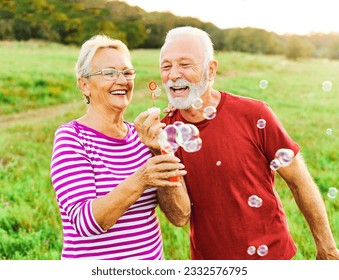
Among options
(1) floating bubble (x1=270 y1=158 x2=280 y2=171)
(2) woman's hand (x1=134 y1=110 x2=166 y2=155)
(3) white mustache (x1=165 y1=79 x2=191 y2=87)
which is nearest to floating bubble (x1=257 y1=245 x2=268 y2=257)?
(1) floating bubble (x1=270 y1=158 x2=280 y2=171)

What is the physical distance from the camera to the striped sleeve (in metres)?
1.76

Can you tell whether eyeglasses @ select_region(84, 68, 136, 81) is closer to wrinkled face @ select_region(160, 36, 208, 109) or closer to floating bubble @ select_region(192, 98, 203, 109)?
wrinkled face @ select_region(160, 36, 208, 109)

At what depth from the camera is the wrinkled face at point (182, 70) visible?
2012 millimetres

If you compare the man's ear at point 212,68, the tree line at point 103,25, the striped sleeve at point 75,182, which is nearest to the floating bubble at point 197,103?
the man's ear at point 212,68

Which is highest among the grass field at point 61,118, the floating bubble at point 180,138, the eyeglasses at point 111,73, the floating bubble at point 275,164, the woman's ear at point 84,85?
the eyeglasses at point 111,73

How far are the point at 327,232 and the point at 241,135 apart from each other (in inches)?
22.1

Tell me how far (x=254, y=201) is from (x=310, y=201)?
265 millimetres

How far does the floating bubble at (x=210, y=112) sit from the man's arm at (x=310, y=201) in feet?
1.21

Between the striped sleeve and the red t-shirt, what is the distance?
1.37 ft

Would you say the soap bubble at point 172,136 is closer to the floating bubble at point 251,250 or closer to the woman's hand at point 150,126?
the woman's hand at point 150,126

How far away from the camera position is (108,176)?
1.89 meters

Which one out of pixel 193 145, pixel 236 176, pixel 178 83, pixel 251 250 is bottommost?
pixel 251 250

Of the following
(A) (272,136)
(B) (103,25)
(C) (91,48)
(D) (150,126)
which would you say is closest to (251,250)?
(A) (272,136)

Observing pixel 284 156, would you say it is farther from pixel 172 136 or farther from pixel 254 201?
pixel 172 136
